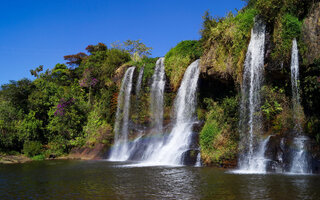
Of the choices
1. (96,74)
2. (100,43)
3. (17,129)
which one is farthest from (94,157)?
(100,43)

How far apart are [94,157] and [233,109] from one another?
460 inches

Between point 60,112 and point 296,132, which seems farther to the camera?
point 60,112

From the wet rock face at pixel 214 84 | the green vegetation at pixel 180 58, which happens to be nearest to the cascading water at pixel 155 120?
the green vegetation at pixel 180 58

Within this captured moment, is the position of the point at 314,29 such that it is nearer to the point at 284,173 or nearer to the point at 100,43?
the point at 284,173

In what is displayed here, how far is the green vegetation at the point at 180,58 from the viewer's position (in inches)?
853

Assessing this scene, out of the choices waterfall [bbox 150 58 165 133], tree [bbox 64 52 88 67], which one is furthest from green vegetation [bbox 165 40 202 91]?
tree [bbox 64 52 88 67]

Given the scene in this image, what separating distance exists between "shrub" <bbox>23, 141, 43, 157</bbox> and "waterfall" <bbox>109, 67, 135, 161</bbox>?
6983 millimetres

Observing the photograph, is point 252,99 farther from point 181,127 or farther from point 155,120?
point 155,120

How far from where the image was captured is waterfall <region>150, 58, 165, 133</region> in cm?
2248

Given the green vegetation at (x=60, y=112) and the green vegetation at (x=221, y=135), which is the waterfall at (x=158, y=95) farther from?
the green vegetation at (x=221, y=135)

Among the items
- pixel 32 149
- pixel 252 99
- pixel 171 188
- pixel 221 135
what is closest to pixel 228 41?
pixel 252 99

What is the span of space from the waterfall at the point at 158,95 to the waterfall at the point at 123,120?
2351 millimetres

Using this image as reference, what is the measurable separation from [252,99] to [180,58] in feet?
28.7

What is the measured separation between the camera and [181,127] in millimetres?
19141
